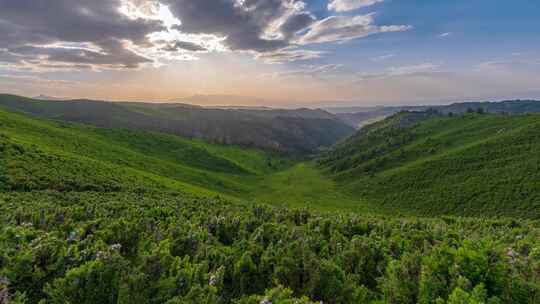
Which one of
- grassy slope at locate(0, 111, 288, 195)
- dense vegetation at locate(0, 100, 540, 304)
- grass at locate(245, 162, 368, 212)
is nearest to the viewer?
dense vegetation at locate(0, 100, 540, 304)

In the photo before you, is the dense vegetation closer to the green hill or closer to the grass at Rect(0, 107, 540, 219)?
the grass at Rect(0, 107, 540, 219)

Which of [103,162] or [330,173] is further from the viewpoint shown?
[330,173]

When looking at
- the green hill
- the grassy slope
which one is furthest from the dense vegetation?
the green hill

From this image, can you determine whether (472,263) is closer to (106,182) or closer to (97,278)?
(97,278)

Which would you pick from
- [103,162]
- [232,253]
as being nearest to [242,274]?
[232,253]

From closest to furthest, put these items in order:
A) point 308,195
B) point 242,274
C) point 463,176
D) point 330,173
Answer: point 242,274, point 463,176, point 308,195, point 330,173

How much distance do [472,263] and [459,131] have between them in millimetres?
115797

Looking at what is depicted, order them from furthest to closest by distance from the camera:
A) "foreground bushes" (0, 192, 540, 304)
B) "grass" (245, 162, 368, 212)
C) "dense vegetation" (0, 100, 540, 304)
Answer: "grass" (245, 162, 368, 212)
"dense vegetation" (0, 100, 540, 304)
"foreground bushes" (0, 192, 540, 304)

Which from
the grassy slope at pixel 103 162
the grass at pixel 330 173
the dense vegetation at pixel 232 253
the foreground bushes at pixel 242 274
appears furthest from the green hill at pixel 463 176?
the foreground bushes at pixel 242 274

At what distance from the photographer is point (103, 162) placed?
4534 cm

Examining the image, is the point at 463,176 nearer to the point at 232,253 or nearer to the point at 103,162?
the point at 232,253

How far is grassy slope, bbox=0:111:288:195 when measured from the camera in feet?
92.5

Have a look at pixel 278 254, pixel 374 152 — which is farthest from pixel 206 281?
pixel 374 152

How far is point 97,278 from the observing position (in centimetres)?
395
